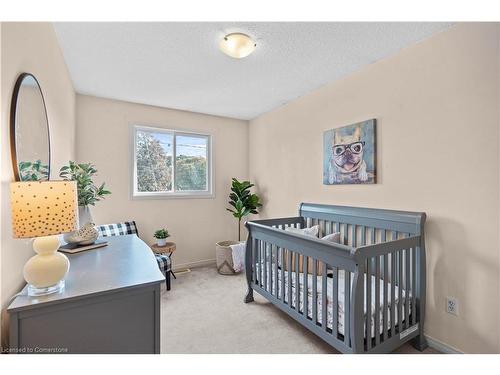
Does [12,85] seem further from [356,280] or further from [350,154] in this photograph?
[350,154]

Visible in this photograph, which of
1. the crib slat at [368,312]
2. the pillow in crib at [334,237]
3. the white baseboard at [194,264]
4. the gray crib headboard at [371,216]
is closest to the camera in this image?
the crib slat at [368,312]

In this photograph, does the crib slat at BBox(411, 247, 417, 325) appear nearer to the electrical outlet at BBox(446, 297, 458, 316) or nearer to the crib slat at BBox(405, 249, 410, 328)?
the crib slat at BBox(405, 249, 410, 328)

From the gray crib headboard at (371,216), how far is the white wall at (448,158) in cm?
9

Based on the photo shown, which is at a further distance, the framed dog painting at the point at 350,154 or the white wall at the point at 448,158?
the framed dog painting at the point at 350,154

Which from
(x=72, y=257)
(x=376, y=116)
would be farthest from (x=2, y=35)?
(x=376, y=116)

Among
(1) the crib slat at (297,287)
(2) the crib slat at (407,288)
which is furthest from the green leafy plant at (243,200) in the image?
(2) the crib slat at (407,288)

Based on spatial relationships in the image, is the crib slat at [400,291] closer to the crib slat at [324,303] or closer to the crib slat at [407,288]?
the crib slat at [407,288]

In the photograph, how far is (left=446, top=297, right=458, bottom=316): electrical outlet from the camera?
1.68 meters

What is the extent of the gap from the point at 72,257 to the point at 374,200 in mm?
2300

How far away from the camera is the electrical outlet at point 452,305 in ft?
5.52

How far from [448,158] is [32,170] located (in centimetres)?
251

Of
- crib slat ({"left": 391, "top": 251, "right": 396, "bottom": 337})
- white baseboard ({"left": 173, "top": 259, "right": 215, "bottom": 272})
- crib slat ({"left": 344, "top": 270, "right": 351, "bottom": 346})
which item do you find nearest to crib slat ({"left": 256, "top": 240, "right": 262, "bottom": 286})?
crib slat ({"left": 344, "top": 270, "right": 351, "bottom": 346})

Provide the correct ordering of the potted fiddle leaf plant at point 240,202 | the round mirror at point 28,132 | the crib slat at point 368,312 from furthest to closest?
the potted fiddle leaf plant at point 240,202 < the crib slat at point 368,312 < the round mirror at point 28,132

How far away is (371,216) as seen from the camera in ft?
6.98
